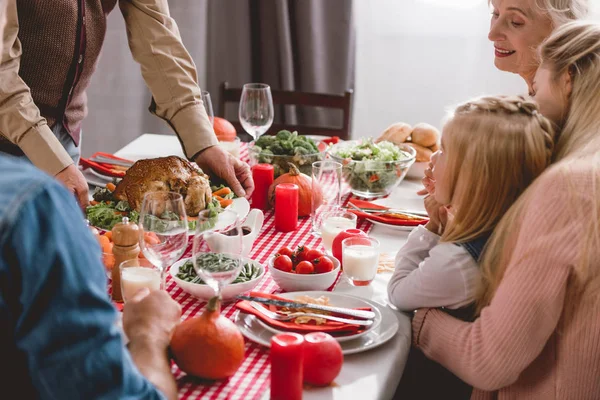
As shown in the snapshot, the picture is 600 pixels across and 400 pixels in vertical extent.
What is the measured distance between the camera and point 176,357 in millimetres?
1222

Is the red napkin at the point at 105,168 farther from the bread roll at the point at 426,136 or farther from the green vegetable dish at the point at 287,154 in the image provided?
the bread roll at the point at 426,136

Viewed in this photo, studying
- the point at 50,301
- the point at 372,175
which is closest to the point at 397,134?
the point at 372,175

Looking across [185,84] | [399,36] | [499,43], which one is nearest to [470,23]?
[399,36]

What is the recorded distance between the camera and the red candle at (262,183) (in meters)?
2.22

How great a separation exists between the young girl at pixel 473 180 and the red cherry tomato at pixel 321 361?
328mm

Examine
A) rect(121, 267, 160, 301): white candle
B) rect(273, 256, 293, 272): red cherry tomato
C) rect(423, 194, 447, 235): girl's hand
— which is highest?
rect(423, 194, 447, 235): girl's hand

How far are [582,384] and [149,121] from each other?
329 cm

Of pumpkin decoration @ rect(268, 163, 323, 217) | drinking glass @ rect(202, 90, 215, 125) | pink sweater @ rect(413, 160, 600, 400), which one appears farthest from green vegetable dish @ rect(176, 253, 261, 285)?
drinking glass @ rect(202, 90, 215, 125)

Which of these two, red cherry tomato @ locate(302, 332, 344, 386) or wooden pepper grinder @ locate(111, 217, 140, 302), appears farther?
wooden pepper grinder @ locate(111, 217, 140, 302)

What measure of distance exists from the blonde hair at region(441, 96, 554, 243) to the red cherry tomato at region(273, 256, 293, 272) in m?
0.38

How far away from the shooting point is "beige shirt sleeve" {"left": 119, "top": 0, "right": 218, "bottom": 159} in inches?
95.4

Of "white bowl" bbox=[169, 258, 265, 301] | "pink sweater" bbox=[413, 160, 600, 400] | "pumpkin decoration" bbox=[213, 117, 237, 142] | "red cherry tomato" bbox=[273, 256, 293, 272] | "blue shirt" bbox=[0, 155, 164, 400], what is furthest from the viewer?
"pumpkin decoration" bbox=[213, 117, 237, 142]

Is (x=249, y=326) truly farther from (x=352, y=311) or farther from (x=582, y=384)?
(x=582, y=384)

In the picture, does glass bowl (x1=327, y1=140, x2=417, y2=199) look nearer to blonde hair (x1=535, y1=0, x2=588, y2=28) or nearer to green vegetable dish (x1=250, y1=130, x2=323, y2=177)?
green vegetable dish (x1=250, y1=130, x2=323, y2=177)
